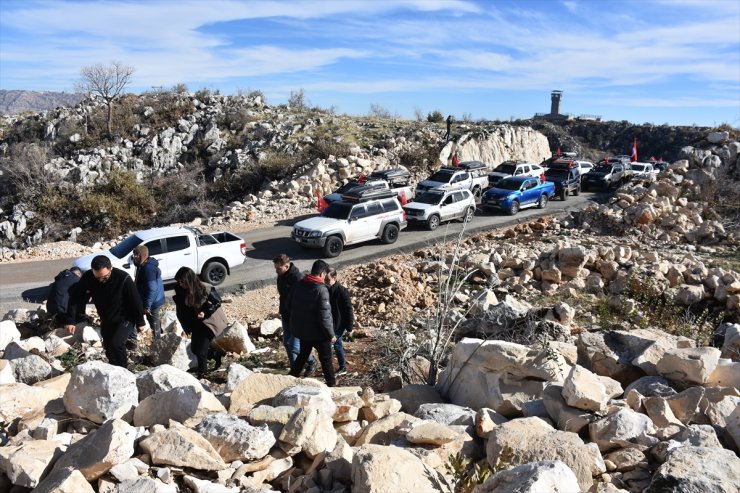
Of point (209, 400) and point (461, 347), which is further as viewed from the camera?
point (461, 347)

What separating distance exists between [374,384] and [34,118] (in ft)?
137

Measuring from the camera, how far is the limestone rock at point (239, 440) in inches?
170

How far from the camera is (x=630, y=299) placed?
40.6ft

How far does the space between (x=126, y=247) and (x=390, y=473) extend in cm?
→ 1174

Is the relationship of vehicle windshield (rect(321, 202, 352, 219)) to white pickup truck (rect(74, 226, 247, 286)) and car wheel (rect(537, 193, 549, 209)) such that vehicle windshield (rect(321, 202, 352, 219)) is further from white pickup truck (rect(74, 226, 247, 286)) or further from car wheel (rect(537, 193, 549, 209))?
car wheel (rect(537, 193, 549, 209))

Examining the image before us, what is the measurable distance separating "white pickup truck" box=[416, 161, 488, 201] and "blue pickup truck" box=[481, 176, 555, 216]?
1.52m

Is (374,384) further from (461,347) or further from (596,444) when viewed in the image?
(596,444)

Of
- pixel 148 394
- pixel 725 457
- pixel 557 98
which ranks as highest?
pixel 557 98

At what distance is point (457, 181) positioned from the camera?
27203 mm

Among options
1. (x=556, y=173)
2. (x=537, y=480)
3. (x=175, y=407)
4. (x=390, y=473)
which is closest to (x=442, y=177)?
Answer: (x=556, y=173)

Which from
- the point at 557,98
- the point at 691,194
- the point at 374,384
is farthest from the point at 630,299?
the point at 557,98

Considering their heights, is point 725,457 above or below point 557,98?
below

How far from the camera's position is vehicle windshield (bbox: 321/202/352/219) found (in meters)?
18.6

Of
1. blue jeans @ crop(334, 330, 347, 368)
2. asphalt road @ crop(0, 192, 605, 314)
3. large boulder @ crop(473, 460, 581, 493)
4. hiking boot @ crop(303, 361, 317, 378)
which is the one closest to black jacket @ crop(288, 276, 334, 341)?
blue jeans @ crop(334, 330, 347, 368)
